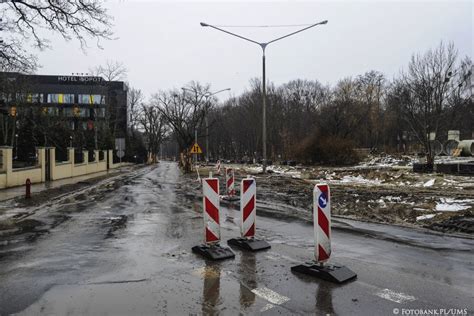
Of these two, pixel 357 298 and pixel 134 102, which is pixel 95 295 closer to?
pixel 357 298

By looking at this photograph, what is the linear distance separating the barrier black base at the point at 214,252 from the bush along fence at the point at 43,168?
17943mm

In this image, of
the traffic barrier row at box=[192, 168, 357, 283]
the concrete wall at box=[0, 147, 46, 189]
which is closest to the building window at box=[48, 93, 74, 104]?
the concrete wall at box=[0, 147, 46, 189]

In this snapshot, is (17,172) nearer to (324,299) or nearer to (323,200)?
(323,200)

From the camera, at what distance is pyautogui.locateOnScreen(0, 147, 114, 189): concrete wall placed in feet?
73.0

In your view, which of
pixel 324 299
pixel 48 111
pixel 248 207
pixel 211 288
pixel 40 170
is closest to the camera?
pixel 324 299

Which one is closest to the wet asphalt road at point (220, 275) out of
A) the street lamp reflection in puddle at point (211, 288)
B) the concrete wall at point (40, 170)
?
the street lamp reflection in puddle at point (211, 288)

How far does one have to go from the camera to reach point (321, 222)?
6.46 metres

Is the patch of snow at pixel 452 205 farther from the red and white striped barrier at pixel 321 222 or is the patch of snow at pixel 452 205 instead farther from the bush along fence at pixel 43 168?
the bush along fence at pixel 43 168

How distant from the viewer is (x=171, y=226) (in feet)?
35.1

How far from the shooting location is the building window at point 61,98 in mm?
102688

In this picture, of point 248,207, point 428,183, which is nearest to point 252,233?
point 248,207

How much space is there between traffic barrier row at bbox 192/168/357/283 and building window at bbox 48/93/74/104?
104 meters

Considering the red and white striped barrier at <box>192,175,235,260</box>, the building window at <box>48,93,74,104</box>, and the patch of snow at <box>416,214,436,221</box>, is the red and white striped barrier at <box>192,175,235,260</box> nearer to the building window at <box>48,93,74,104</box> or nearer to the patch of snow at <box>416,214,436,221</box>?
the patch of snow at <box>416,214,436,221</box>

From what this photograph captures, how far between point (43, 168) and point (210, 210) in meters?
23.4
